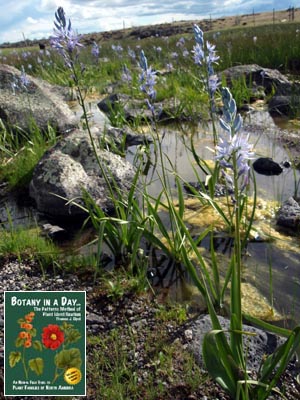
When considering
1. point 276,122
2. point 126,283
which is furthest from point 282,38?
point 126,283

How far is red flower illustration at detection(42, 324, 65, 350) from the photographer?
1.87 meters

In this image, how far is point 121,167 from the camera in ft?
15.8

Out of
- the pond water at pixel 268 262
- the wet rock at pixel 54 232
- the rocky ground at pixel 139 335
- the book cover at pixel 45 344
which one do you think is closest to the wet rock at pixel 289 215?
the pond water at pixel 268 262

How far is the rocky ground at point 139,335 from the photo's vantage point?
83.7 inches

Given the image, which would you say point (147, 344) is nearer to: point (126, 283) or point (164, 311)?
point (164, 311)

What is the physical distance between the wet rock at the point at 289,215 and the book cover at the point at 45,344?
250cm

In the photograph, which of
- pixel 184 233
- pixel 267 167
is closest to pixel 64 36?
pixel 184 233

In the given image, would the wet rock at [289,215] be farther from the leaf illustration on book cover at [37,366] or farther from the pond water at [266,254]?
the leaf illustration on book cover at [37,366]

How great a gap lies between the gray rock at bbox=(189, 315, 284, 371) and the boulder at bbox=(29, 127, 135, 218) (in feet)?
6.69

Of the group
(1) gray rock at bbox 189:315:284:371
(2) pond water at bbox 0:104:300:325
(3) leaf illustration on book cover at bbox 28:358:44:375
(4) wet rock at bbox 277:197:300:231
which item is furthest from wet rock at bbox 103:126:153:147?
(3) leaf illustration on book cover at bbox 28:358:44:375

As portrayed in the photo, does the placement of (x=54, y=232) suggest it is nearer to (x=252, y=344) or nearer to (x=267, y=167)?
(x=252, y=344)

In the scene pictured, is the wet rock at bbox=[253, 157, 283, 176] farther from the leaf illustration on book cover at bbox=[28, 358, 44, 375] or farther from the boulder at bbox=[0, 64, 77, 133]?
the leaf illustration on book cover at bbox=[28, 358, 44, 375]

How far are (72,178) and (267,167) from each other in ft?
7.73

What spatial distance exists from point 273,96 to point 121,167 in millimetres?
4686
